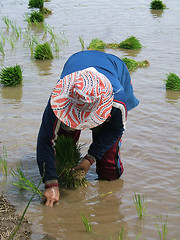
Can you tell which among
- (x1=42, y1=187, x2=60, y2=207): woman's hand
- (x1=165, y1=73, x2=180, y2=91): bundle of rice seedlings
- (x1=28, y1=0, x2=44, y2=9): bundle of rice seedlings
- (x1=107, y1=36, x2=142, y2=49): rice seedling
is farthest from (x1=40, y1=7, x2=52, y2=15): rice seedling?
(x1=42, y1=187, x2=60, y2=207): woman's hand

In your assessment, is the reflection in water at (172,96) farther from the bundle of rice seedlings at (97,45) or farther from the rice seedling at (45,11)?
the rice seedling at (45,11)

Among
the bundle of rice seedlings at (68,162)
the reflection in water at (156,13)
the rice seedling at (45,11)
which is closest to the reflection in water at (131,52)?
the reflection in water at (156,13)

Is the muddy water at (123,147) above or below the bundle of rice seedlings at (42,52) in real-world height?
below

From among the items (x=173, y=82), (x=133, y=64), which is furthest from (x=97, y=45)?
(x=173, y=82)

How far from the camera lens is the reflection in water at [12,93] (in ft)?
17.0

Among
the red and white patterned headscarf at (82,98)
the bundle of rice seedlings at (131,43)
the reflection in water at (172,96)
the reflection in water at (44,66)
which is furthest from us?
the bundle of rice seedlings at (131,43)

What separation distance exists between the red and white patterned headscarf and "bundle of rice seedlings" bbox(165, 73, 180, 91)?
311cm

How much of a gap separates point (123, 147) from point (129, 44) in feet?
12.9

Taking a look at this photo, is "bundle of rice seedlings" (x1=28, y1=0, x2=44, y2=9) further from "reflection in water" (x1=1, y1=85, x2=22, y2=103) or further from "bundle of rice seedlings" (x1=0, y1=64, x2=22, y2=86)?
"reflection in water" (x1=1, y1=85, x2=22, y2=103)

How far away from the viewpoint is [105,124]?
2.97 meters

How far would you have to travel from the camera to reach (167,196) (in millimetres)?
3131

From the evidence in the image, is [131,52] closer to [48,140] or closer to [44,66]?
[44,66]

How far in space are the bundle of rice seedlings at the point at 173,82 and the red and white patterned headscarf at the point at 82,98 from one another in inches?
123

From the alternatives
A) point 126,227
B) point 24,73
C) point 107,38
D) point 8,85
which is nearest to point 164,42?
point 107,38
